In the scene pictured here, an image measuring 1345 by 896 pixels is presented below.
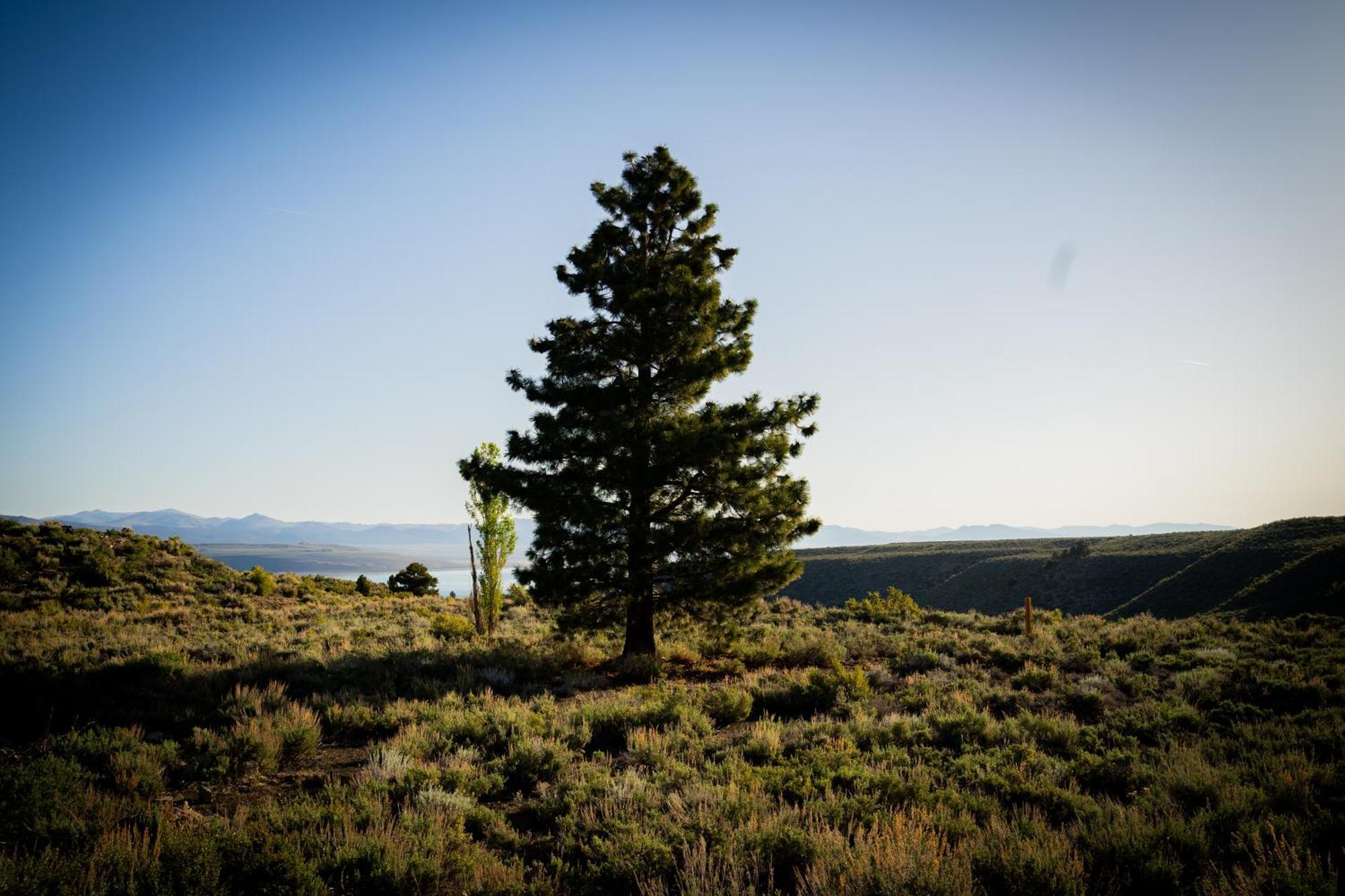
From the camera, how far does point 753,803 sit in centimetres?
582

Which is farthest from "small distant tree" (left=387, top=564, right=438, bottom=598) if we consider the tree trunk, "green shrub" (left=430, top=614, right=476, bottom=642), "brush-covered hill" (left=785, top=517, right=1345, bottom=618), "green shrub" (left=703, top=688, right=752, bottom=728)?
"green shrub" (left=703, top=688, right=752, bottom=728)

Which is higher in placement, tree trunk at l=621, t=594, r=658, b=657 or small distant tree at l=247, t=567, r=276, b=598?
tree trunk at l=621, t=594, r=658, b=657

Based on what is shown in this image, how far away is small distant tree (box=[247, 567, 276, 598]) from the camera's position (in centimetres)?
3256

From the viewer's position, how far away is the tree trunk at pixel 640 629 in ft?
47.4

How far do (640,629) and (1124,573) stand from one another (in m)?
61.9

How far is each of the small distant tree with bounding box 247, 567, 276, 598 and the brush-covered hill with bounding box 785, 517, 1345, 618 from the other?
31.1 m

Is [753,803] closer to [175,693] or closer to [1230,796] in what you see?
[1230,796]

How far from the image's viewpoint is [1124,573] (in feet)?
182

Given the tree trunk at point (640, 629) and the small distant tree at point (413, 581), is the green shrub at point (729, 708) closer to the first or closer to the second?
the tree trunk at point (640, 629)

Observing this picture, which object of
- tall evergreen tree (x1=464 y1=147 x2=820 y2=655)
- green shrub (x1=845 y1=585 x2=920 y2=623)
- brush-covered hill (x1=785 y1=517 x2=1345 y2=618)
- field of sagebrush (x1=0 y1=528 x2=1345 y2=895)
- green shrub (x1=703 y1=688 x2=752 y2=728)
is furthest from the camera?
brush-covered hill (x1=785 y1=517 x2=1345 y2=618)

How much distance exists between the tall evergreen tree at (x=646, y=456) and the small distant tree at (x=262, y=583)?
27756 millimetres

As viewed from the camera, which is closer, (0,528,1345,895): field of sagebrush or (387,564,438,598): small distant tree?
(0,528,1345,895): field of sagebrush

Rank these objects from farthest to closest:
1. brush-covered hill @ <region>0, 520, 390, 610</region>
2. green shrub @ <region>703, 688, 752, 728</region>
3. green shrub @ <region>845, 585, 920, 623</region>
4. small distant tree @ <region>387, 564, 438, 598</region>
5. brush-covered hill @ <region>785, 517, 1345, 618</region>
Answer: small distant tree @ <region>387, 564, 438, 598</region>, brush-covered hill @ <region>785, 517, 1345, 618</region>, brush-covered hill @ <region>0, 520, 390, 610</region>, green shrub @ <region>845, 585, 920, 623</region>, green shrub @ <region>703, 688, 752, 728</region>

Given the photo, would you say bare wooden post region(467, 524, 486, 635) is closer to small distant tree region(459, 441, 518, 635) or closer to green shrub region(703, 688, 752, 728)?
small distant tree region(459, 441, 518, 635)
